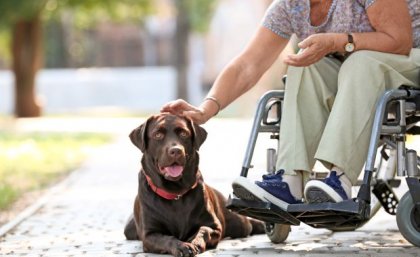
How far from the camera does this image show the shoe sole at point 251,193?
572cm

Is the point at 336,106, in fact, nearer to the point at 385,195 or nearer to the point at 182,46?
the point at 385,195

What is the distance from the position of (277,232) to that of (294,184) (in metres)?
0.73

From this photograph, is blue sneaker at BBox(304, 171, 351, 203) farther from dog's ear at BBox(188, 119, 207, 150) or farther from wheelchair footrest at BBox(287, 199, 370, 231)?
dog's ear at BBox(188, 119, 207, 150)

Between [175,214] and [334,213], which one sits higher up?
[334,213]

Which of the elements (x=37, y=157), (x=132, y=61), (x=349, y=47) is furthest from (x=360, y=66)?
(x=132, y=61)

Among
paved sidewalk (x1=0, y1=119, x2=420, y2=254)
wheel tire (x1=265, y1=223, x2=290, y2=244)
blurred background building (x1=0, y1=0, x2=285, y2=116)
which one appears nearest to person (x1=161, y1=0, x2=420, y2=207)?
paved sidewalk (x1=0, y1=119, x2=420, y2=254)

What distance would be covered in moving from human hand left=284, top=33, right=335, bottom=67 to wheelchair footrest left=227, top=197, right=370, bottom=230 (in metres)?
0.71

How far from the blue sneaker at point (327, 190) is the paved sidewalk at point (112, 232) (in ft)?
1.61

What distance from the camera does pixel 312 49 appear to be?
5.66 metres

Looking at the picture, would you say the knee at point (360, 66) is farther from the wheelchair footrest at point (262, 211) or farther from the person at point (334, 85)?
the wheelchair footrest at point (262, 211)

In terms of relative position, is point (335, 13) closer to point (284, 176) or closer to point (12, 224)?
point (284, 176)

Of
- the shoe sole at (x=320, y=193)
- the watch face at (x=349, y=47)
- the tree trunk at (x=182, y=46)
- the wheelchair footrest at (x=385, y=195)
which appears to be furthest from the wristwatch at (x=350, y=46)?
the tree trunk at (x=182, y=46)

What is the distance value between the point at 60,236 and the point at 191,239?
Result: 1.51m

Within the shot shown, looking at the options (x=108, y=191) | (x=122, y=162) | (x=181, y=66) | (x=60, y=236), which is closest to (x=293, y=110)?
(x=60, y=236)
